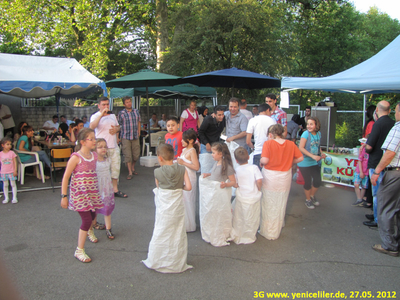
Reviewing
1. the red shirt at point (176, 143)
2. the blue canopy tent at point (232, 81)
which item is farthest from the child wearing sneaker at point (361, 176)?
the red shirt at point (176, 143)

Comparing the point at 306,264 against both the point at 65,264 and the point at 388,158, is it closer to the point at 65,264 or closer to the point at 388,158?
the point at 388,158

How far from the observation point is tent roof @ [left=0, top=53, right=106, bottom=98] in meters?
6.31

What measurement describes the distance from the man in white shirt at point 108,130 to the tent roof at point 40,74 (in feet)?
5.60

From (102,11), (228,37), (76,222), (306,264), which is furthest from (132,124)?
(102,11)

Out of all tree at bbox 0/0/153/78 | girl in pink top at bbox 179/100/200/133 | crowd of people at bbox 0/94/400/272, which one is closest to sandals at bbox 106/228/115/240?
crowd of people at bbox 0/94/400/272

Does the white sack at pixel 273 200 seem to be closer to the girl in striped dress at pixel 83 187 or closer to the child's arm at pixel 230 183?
the child's arm at pixel 230 183

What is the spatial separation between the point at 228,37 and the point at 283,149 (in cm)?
987

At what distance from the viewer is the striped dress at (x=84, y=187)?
11.4 ft

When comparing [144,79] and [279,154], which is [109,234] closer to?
[279,154]

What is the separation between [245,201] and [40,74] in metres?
5.66

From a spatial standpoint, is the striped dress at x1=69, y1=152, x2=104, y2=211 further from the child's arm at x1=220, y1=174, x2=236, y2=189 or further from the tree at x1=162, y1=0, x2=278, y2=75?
the tree at x1=162, y1=0, x2=278, y2=75

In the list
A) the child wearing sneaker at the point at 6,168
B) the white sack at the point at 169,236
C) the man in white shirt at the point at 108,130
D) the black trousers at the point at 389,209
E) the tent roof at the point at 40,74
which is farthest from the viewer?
the tent roof at the point at 40,74

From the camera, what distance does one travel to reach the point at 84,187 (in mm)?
3529

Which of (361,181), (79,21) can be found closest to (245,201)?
(361,181)
